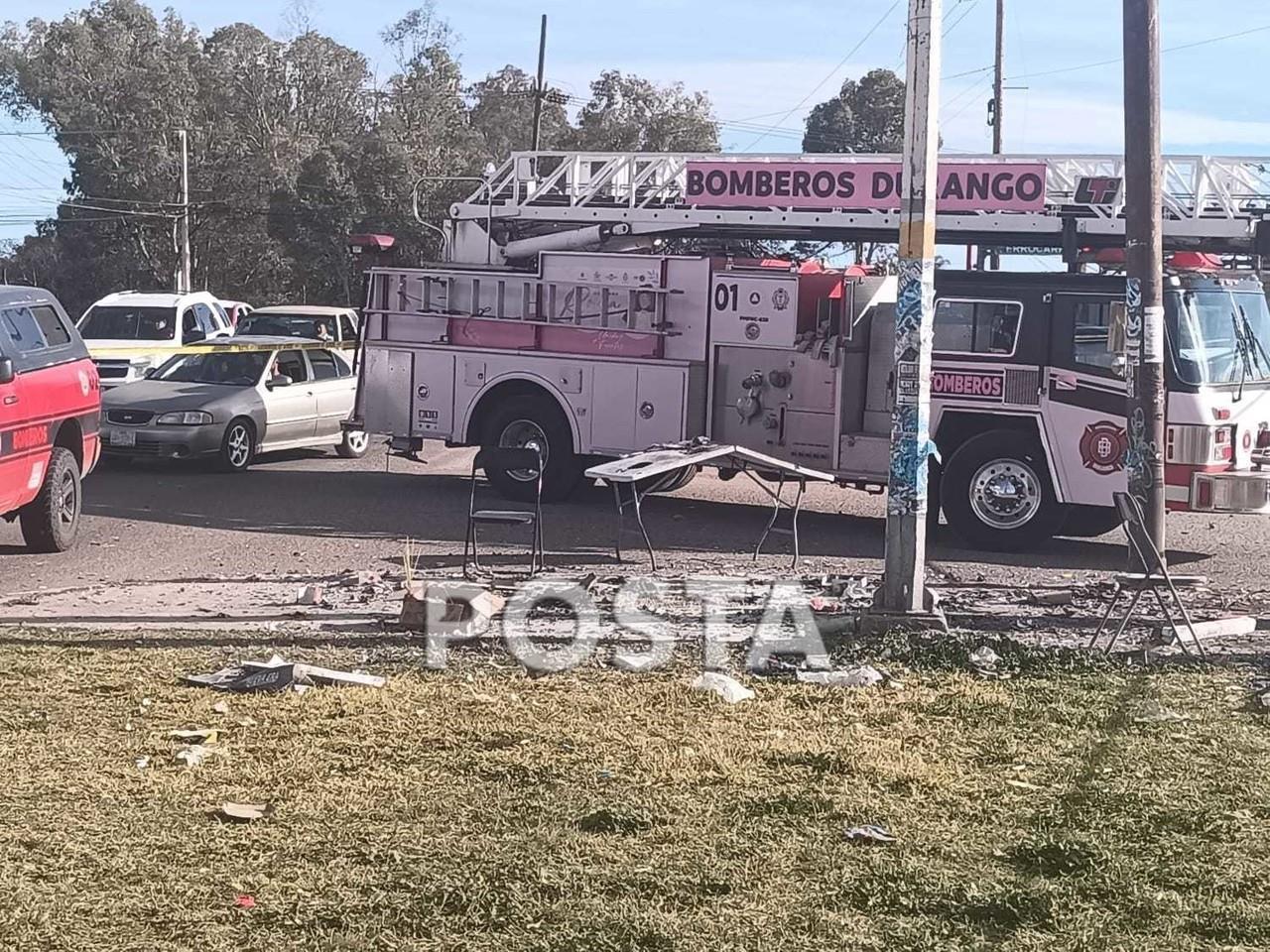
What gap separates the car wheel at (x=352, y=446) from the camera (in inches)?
782

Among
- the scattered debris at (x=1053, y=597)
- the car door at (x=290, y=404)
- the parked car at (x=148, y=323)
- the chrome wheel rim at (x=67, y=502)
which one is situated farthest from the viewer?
the parked car at (x=148, y=323)

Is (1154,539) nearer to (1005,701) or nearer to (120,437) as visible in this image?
(1005,701)

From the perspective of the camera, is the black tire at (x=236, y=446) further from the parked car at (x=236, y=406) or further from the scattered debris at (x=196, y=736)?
the scattered debris at (x=196, y=736)

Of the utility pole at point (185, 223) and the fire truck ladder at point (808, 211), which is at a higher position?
the utility pole at point (185, 223)

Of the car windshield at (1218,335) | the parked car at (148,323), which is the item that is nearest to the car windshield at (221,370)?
the parked car at (148,323)

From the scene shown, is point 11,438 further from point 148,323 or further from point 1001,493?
point 148,323

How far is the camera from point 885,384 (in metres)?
14.3

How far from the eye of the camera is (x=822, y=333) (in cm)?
1455

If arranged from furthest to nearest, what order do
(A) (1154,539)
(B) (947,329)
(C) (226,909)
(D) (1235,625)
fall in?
(B) (947,329)
(A) (1154,539)
(D) (1235,625)
(C) (226,909)

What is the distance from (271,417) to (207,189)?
138ft

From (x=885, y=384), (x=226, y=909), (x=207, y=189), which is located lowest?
(x=226, y=909)

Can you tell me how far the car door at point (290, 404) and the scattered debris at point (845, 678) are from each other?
11.2 metres

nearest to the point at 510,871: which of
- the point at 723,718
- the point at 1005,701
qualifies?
the point at 723,718

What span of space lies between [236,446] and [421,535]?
192 inches
